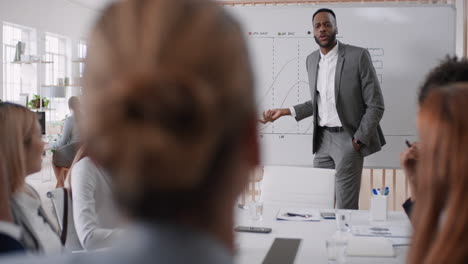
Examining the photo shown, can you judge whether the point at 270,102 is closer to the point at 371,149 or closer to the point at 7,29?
Result: the point at 371,149

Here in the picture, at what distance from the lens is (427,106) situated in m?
1.06

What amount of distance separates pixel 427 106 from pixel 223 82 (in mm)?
705

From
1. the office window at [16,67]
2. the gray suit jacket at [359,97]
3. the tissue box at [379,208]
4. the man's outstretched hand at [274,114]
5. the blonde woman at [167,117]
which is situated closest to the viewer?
the blonde woman at [167,117]

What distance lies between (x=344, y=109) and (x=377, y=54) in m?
0.82

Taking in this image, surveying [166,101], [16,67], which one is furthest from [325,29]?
[16,67]

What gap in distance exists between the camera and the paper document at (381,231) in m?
2.18

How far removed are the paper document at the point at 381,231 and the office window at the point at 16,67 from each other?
883cm

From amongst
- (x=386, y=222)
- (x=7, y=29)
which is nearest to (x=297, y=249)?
(x=386, y=222)

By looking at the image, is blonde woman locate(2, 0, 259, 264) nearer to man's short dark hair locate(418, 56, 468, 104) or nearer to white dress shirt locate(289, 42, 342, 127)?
man's short dark hair locate(418, 56, 468, 104)

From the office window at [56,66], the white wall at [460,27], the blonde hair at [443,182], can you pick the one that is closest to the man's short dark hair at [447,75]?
the blonde hair at [443,182]

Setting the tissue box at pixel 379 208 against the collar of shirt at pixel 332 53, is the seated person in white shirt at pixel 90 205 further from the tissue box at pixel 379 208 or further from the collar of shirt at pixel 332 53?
the collar of shirt at pixel 332 53

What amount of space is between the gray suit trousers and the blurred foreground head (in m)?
3.47

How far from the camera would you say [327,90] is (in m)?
4.00

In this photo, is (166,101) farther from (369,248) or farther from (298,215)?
(298,215)
